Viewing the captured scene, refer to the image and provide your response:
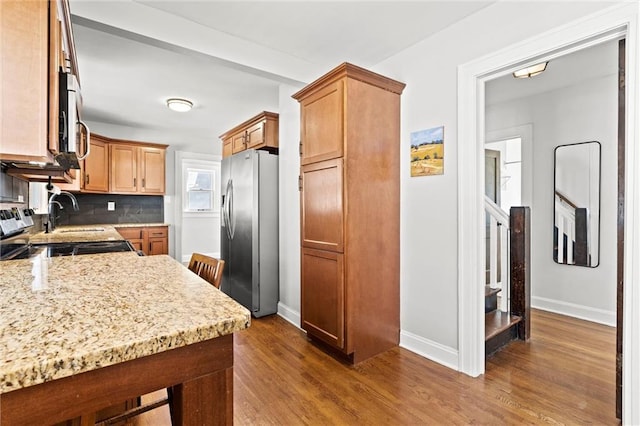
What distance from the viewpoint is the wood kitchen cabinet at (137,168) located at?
16.6 feet

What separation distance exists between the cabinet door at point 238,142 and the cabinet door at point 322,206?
1647mm

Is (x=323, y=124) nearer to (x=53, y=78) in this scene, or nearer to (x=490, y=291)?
(x=53, y=78)

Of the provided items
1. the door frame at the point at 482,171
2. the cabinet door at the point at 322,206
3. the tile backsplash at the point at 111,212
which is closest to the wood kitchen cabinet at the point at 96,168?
the tile backsplash at the point at 111,212

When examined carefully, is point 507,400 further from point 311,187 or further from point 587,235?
point 587,235

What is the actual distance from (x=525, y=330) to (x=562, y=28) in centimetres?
229

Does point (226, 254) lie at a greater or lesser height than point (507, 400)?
greater

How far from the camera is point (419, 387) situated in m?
2.04

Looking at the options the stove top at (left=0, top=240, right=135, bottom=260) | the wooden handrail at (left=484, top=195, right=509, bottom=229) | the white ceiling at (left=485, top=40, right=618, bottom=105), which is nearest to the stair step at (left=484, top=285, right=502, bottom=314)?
the wooden handrail at (left=484, top=195, right=509, bottom=229)

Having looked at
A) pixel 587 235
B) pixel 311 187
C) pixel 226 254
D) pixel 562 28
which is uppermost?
pixel 562 28

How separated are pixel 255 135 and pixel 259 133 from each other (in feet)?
0.33

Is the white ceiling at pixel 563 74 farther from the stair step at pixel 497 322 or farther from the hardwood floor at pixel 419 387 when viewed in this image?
the hardwood floor at pixel 419 387

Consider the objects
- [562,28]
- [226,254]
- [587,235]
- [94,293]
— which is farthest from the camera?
[226,254]

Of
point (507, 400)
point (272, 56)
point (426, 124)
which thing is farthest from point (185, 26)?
point (507, 400)

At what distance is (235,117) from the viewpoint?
15.7 ft
